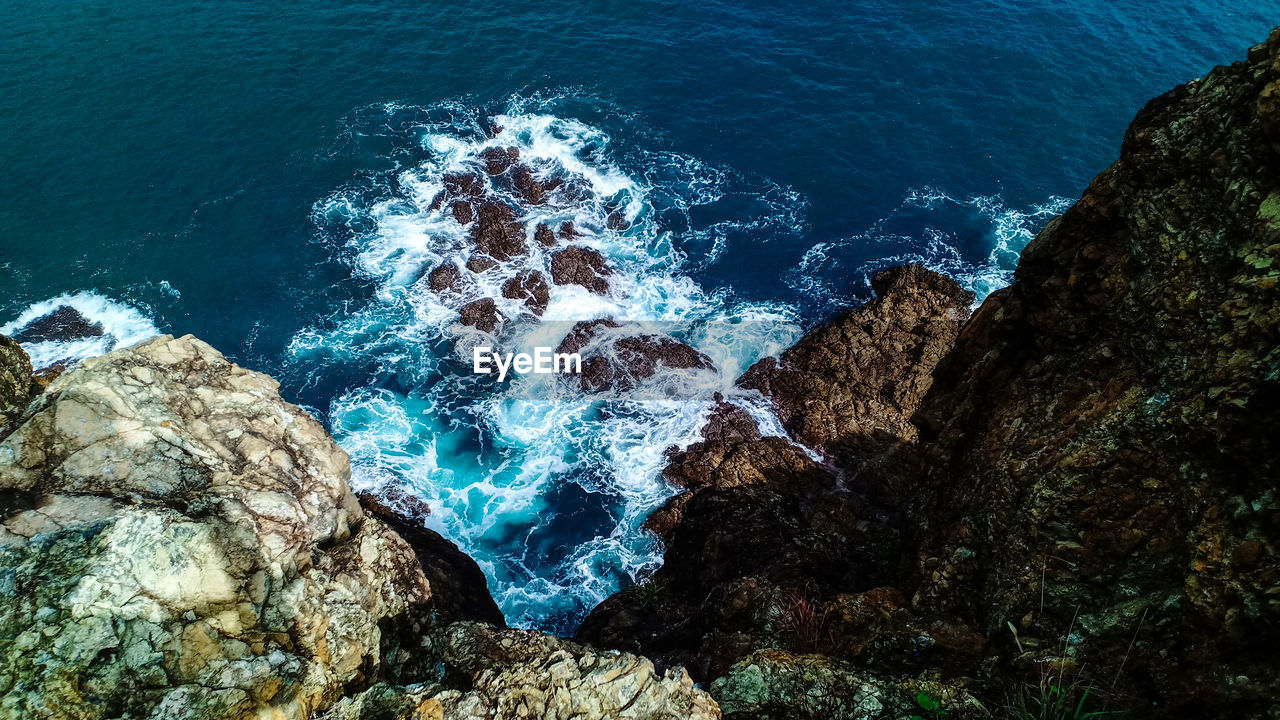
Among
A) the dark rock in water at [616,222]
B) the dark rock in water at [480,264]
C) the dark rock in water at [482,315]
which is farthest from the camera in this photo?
the dark rock in water at [616,222]

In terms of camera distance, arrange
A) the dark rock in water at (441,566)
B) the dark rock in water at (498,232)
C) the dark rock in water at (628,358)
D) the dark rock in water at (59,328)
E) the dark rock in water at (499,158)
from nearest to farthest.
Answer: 1. the dark rock in water at (441,566)
2. the dark rock in water at (59,328)
3. the dark rock in water at (628,358)
4. the dark rock in water at (498,232)
5. the dark rock in water at (499,158)

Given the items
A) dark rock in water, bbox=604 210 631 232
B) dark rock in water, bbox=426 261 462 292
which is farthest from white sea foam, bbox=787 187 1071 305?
dark rock in water, bbox=426 261 462 292

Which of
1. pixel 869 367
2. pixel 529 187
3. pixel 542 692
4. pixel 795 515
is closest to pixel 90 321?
pixel 529 187

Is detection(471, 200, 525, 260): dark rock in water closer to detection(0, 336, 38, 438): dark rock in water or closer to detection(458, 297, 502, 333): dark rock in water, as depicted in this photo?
detection(458, 297, 502, 333): dark rock in water

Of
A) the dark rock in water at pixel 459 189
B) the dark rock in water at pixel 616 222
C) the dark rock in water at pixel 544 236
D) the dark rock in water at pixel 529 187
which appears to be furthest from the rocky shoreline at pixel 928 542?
the dark rock in water at pixel 529 187

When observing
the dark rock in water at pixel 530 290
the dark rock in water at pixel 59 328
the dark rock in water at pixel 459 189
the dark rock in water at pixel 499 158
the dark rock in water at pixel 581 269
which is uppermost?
the dark rock in water at pixel 499 158

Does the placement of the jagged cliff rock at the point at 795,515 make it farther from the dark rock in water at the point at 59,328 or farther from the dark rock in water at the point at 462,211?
the dark rock in water at the point at 59,328
